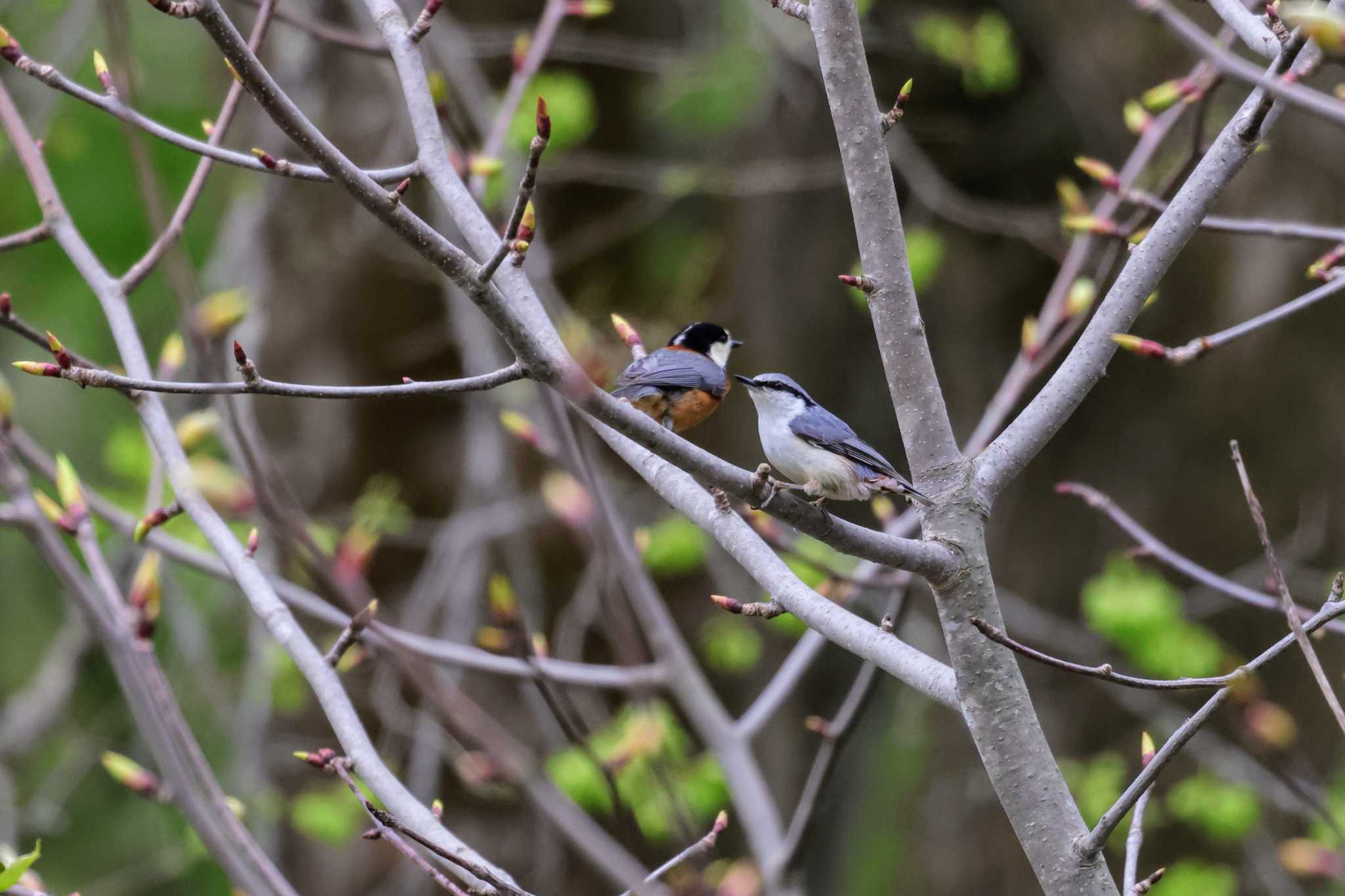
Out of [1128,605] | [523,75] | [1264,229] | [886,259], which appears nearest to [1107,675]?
[886,259]

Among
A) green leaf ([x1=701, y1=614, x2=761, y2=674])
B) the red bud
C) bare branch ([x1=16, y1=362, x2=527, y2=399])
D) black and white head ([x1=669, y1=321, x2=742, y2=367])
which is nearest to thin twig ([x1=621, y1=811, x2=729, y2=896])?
bare branch ([x1=16, y1=362, x2=527, y2=399])

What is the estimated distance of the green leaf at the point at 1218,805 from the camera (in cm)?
530

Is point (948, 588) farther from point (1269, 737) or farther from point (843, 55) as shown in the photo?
point (1269, 737)

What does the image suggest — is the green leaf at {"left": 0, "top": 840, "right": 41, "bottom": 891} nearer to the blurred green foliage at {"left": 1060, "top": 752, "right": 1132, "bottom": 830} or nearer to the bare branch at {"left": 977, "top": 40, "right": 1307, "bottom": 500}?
the bare branch at {"left": 977, "top": 40, "right": 1307, "bottom": 500}

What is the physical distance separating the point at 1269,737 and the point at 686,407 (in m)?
1.59

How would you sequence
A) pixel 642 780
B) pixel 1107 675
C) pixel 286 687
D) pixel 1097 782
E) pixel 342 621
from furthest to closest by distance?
pixel 286 687
pixel 1097 782
pixel 642 780
pixel 342 621
pixel 1107 675

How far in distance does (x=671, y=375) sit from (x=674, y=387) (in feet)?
0.14

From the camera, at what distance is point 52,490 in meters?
6.12

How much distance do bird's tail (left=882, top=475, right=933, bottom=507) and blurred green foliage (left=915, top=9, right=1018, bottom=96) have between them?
3549mm

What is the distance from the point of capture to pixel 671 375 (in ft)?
10.0

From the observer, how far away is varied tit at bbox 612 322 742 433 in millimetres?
3016

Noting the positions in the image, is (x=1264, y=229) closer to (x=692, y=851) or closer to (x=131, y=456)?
(x=692, y=851)

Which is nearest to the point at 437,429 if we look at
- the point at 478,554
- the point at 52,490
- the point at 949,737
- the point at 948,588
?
the point at 478,554

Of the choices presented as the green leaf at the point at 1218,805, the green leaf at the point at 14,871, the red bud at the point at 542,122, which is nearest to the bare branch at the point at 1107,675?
the red bud at the point at 542,122
